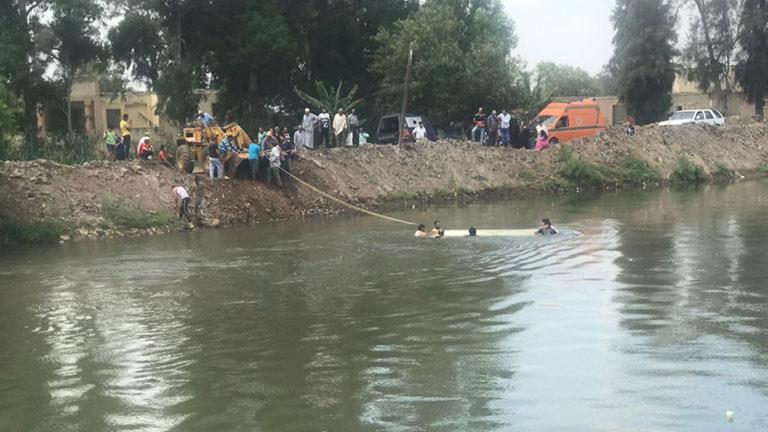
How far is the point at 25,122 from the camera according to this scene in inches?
1614

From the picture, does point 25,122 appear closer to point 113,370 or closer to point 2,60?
point 2,60

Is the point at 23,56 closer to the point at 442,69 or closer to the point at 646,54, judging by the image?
the point at 442,69

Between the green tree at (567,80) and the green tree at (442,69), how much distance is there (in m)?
26.8

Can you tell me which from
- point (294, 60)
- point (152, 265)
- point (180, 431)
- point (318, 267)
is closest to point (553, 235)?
point (318, 267)

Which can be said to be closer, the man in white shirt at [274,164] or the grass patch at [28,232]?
the grass patch at [28,232]

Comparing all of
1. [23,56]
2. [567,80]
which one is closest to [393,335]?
[23,56]

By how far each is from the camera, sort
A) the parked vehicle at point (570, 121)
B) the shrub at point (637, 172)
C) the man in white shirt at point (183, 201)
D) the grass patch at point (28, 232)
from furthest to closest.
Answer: the parked vehicle at point (570, 121) → the shrub at point (637, 172) → the man in white shirt at point (183, 201) → the grass patch at point (28, 232)

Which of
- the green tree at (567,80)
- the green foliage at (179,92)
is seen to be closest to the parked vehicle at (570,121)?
the green foliage at (179,92)

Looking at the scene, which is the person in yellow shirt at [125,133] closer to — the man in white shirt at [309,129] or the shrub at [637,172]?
the man in white shirt at [309,129]

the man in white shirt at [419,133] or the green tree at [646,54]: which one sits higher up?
the green tree at [646,54]

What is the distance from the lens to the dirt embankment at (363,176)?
2805cm

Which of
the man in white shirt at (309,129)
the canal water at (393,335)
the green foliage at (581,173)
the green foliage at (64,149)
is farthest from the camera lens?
the green foliage at (581,173)

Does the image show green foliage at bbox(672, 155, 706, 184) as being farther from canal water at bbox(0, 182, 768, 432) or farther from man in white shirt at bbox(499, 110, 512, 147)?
canal water at bbox(0, 182, 768, 432)

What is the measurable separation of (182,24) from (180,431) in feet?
130
